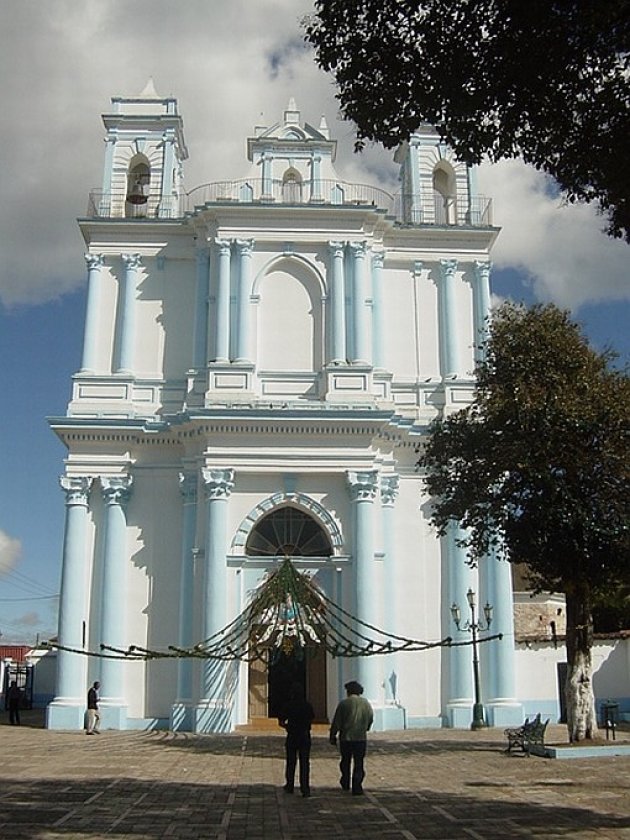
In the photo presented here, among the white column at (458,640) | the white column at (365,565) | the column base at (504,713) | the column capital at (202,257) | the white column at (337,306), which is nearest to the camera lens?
the white column at (365,565)

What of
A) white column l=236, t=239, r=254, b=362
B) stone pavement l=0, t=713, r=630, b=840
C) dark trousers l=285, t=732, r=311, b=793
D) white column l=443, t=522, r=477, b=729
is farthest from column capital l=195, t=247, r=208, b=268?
dark trousers l=285, t=732, r=311, b=793

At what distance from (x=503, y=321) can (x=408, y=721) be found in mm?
12083

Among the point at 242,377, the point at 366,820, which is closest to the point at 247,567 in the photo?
the point at 242,377

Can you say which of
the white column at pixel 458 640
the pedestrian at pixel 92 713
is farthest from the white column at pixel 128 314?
the white column at pixel 458 640

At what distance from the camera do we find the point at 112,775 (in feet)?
56.7

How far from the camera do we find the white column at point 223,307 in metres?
30.1

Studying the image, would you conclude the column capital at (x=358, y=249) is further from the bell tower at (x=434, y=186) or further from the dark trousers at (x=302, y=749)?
the dark trousers at (x=302, y=749)

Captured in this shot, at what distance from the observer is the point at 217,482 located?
2823 cm

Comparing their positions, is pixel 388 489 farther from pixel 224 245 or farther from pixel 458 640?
pixel 224 245

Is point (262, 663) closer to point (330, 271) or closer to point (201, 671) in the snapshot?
point (201, 671)

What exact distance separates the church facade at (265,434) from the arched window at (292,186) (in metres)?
0.06

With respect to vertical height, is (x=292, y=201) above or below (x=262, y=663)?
above

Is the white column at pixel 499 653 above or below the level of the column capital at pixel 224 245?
below

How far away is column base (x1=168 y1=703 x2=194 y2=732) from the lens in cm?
2716
